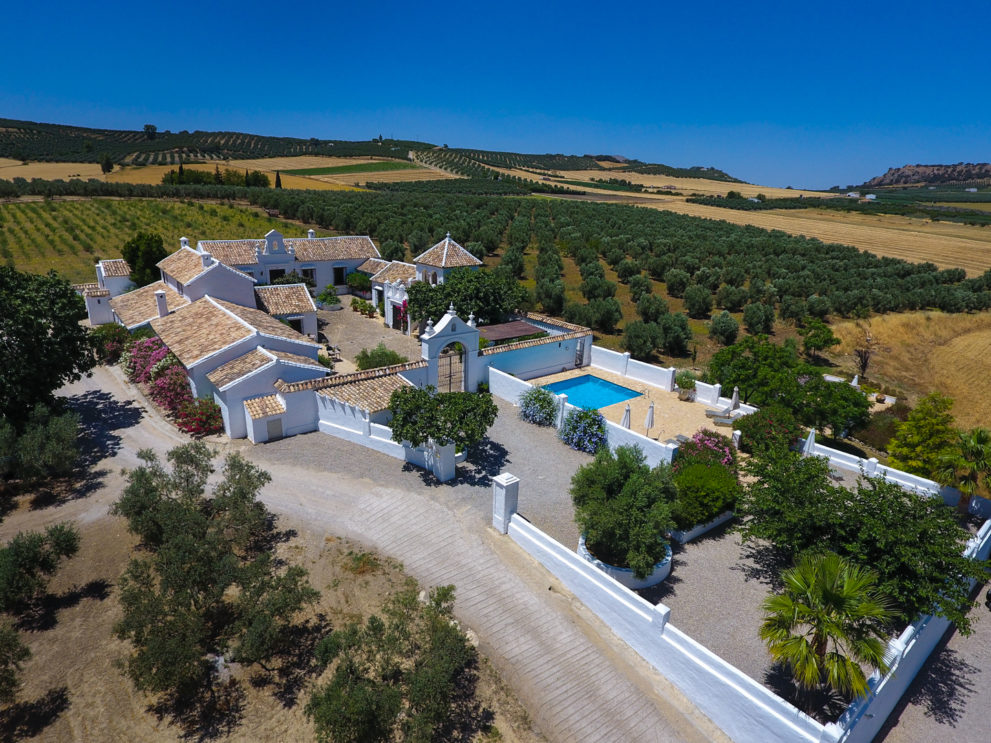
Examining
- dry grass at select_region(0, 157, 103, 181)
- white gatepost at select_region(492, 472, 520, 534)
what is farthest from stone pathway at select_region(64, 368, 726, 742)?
dry grass at select_region(0, 157, 103, 181)

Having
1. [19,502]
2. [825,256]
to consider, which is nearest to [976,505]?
[19,502]

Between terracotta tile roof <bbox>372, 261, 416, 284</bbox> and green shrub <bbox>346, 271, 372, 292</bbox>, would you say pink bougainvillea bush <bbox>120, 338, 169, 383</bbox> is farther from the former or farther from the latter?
green shrub <bbox>346, 271, 372, 292</bbox>

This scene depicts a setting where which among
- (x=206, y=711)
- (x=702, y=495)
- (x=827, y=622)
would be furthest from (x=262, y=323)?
(x=827, y=622)

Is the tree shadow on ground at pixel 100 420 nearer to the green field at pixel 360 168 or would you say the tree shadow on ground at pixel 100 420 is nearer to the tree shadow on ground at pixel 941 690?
the tree shadow on ground at pixel 941 690

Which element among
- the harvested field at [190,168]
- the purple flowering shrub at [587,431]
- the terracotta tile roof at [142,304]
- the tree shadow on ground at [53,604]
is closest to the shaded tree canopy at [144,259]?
the terracotta tile roof at [142,304]

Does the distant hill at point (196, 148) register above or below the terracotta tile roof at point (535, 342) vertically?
above

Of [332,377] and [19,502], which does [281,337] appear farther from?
[19,502]

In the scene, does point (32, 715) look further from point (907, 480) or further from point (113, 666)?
point (907, 480)

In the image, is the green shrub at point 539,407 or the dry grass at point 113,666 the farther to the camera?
the green shrub at point 539,407

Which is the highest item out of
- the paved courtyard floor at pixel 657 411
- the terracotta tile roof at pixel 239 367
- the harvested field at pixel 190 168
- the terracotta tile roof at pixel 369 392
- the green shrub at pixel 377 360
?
the harvested field at pixel 190 168
